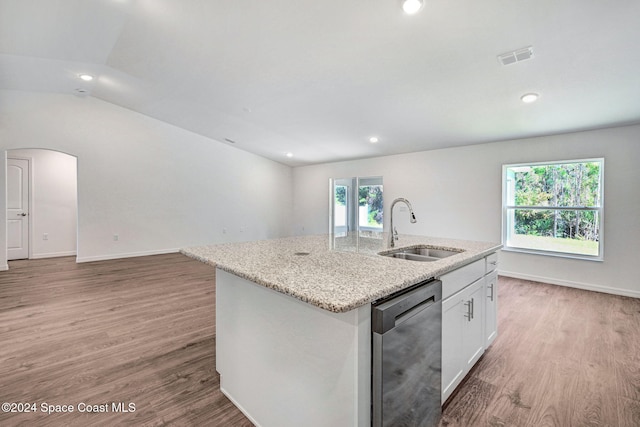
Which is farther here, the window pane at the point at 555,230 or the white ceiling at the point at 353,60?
the window pane at the point at 555,230

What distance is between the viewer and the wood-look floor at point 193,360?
1686mm

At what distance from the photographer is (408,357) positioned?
123 cm

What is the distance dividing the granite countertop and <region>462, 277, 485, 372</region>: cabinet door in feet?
0.77

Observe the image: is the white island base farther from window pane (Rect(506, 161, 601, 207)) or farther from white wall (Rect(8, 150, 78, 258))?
white wall (Rect(8, 150, 78, 258))

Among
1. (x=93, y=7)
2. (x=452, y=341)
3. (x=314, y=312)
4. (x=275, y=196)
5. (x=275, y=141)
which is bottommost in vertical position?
(x=452, y=341)

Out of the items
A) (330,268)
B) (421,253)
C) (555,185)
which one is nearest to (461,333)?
(421,253)

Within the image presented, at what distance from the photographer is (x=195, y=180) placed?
23.2 feet

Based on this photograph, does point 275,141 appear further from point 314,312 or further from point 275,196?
point 314,312

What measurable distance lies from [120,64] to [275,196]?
17.2ft

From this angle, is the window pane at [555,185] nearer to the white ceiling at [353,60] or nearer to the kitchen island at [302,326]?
the white ceiling at [353,60]

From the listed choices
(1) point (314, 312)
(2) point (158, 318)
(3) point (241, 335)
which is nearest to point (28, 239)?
(2) point (158, 318)

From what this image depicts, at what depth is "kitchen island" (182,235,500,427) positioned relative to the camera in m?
1.07

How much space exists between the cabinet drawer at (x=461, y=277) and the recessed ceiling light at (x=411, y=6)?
6.44 ft

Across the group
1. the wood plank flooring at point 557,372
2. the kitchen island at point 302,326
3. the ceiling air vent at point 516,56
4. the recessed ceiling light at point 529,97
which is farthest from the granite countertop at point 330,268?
the recessed ceiling light at point 529,97
